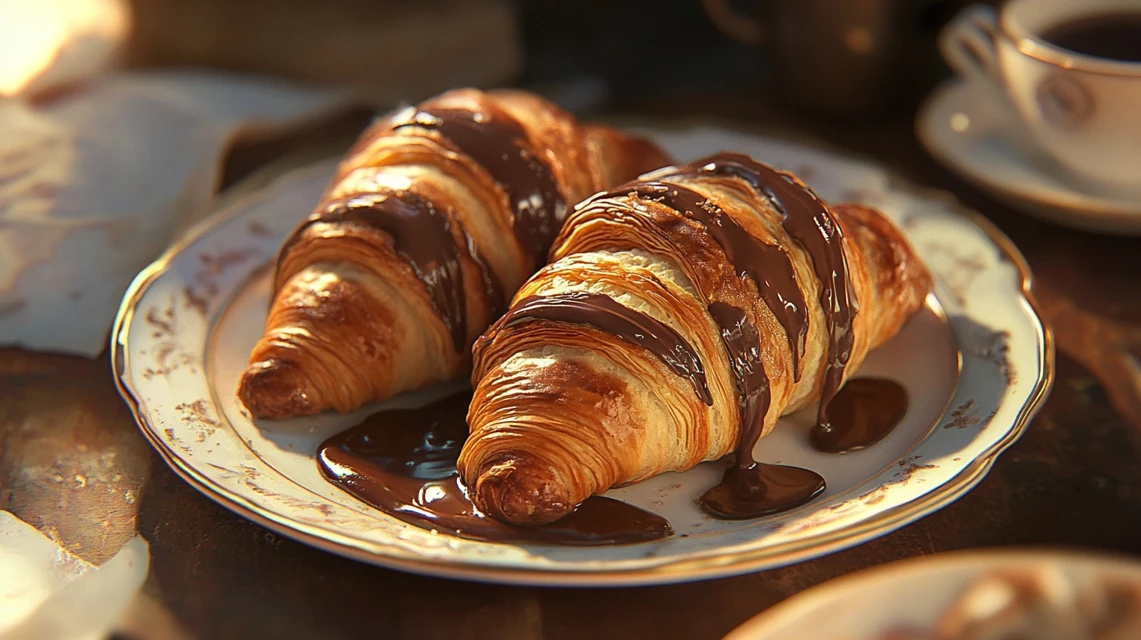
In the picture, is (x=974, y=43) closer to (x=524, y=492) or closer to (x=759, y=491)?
(x=759, y=491)

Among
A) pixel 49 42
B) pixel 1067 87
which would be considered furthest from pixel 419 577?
pixel 49 42

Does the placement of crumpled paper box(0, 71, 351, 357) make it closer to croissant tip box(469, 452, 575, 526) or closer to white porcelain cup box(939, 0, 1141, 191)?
croissant tip box(469, 452, 575, 526)

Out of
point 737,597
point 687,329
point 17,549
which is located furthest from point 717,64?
point 17,549

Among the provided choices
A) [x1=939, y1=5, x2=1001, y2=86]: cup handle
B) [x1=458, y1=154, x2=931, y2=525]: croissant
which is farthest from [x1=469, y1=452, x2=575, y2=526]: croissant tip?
[x1=939, y1=5, x2=1001, y2=86]: cup handle

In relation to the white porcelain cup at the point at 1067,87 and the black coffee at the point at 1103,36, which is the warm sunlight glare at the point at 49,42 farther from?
the black coffee at the point at 1103,36

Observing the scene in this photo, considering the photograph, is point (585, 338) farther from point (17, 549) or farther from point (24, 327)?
point (24, 327)

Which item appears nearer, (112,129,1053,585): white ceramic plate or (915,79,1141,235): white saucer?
(112,129,1053,585): white ceramic plate
